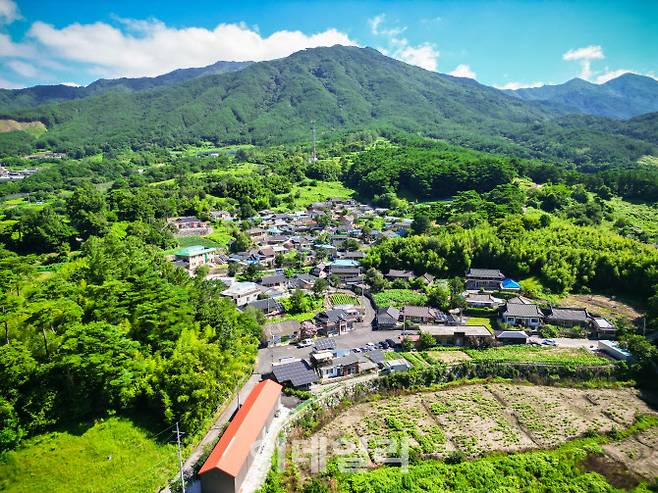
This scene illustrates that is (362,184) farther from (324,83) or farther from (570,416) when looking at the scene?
(324,83)

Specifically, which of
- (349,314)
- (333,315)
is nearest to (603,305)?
(349,314)

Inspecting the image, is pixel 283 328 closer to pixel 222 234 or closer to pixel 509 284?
pixel 509 284

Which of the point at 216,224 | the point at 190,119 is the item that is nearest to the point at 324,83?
the point at 190,119

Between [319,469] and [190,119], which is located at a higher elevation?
[190,119]

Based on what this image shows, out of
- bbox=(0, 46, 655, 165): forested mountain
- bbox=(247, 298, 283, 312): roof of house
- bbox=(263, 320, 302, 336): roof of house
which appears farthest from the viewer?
bbox=(0, 46, 655, 165): forested mountain

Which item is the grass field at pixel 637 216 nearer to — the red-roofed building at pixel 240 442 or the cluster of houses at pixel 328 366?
the cluster of houses at pixel 328 366

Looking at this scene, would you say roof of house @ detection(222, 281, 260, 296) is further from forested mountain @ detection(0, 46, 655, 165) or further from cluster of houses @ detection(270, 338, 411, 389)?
forested mountain @ detection(0, 46, 655, 165)

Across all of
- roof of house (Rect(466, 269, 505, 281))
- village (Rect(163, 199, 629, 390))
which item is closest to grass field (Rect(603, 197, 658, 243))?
roof of house (Rect(466, 269, 505, 281))
